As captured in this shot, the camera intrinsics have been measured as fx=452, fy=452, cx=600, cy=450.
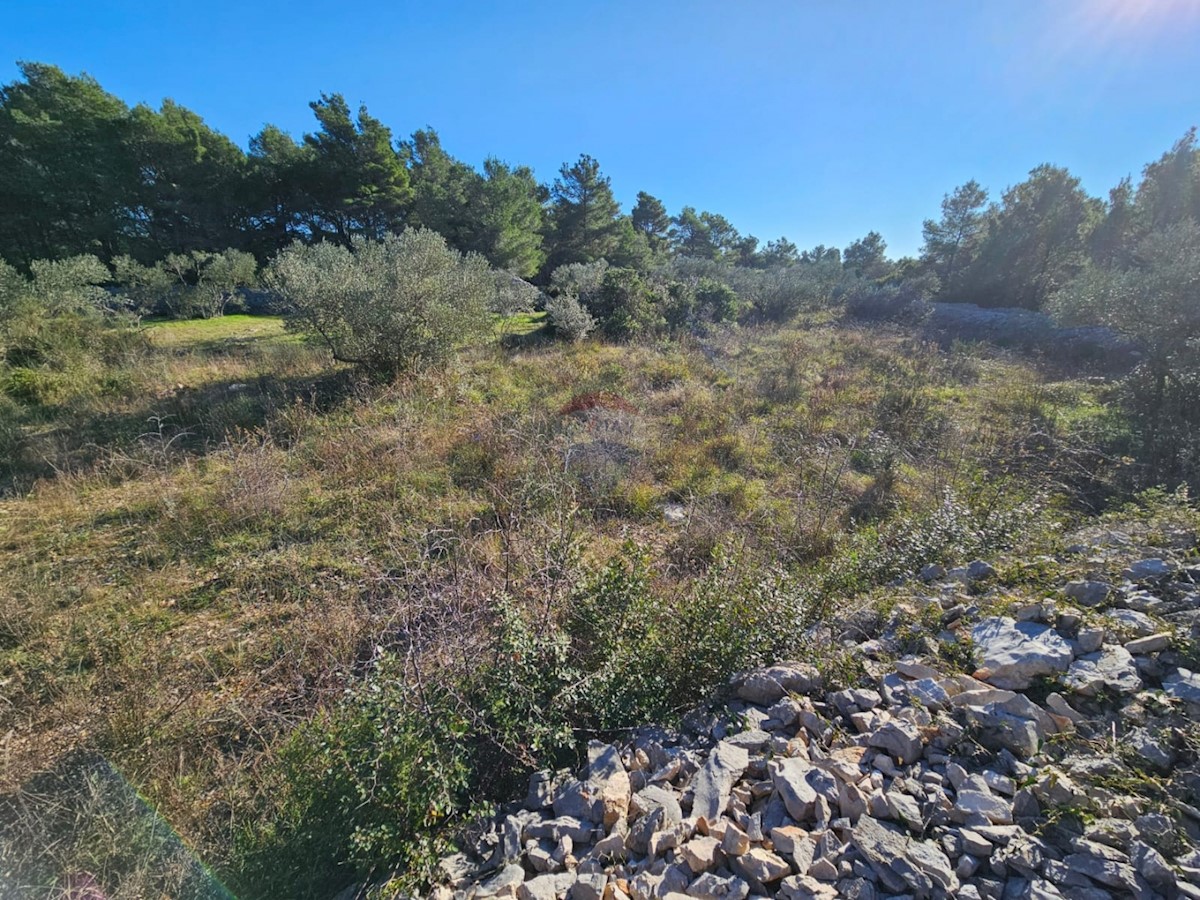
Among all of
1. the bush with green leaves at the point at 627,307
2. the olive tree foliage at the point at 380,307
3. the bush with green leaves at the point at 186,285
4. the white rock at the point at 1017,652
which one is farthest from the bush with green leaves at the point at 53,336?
the white rock at the point at 1017,652

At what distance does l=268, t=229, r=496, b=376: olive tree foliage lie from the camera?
7.62 metres

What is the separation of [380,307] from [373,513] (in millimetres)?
4646

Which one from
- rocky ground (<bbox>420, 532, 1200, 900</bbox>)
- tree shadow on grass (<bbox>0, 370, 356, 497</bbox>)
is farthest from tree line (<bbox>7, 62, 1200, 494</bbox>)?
rocky ground (<bbox>420, 532, 1200, 900</bbox>)

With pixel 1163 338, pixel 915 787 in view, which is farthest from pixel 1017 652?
pixel 1163 338

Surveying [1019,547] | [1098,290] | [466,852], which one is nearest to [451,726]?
[466,852]

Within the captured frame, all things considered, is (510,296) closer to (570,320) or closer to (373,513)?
(570,320)

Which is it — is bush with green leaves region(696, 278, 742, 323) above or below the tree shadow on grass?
above

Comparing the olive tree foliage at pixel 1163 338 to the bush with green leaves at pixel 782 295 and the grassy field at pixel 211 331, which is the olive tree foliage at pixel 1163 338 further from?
the grassy field at pixel 211 331

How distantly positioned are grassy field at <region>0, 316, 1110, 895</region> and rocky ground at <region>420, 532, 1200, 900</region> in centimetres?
48

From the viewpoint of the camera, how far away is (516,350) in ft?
35.5

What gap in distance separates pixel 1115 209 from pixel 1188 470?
82.0ft

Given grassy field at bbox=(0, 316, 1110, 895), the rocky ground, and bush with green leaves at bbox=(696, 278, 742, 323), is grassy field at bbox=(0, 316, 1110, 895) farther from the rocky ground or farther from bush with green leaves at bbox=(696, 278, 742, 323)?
bush with green leaves at bbox=(696, 278, 742, 323)

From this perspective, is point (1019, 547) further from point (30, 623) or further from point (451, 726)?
point (30, 623)

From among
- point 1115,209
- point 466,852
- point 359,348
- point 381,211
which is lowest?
point 466,852
